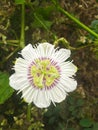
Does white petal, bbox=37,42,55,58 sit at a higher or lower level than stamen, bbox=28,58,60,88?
higher

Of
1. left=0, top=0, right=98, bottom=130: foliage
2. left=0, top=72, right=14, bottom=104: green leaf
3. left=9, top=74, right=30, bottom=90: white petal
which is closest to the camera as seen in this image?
left=9, top=74, right=30, bottom=90: white petal

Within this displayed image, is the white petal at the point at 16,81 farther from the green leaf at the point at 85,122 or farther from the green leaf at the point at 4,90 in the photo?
the green leaf at the point at 85,122

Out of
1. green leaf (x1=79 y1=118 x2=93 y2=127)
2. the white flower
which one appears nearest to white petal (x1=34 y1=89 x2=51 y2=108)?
the white flower

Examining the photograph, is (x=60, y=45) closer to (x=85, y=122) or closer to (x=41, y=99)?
(x=85, y=122)

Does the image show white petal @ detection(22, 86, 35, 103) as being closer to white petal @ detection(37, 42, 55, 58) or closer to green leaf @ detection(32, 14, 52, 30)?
white petal @ detection(37, 42, 55, 58)

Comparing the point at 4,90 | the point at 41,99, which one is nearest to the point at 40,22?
the point at 4,90

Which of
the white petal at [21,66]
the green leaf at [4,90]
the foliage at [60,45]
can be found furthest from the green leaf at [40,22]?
the white petal at [21,66]

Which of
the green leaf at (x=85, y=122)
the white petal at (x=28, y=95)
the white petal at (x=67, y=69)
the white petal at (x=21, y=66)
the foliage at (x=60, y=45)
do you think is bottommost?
the green leaf at (x=85, y=122)

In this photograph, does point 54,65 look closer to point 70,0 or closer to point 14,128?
point 14,128

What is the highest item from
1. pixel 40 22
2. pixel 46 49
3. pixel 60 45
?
pixel 46 49
